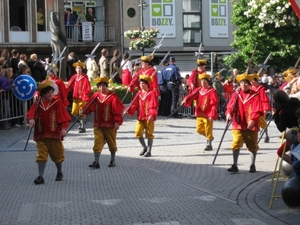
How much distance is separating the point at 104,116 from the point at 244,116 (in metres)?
2.62

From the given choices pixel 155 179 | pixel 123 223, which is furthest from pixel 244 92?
pixel 123 223

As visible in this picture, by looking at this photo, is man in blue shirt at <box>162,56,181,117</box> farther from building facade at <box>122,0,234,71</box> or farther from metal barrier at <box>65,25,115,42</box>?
building facade at <box>122,0,234,71</box>

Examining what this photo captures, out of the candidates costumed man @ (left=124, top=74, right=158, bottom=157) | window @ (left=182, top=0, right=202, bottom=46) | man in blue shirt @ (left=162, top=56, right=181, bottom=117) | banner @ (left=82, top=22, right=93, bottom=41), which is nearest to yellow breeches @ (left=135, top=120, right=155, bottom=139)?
costumed man @ (left=124, top=74, right=158, bottom=157)

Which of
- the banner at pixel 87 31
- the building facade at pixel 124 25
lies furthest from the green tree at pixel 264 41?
the banner at pixel 87 31

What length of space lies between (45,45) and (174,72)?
52.1ft

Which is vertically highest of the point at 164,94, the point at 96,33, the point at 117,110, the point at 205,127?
the point at 96,33

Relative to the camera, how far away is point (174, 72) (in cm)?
2558

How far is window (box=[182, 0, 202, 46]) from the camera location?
4478cm

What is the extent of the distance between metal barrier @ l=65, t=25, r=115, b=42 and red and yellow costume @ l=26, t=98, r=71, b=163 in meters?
27.7

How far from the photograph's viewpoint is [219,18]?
45469mm

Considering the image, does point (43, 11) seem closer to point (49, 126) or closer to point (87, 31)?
point (87, 31)

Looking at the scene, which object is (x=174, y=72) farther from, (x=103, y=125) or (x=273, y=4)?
(x=103, y=125)

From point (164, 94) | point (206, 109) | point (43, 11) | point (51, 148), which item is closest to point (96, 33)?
point (43, 11)

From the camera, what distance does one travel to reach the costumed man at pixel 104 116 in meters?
14.8
